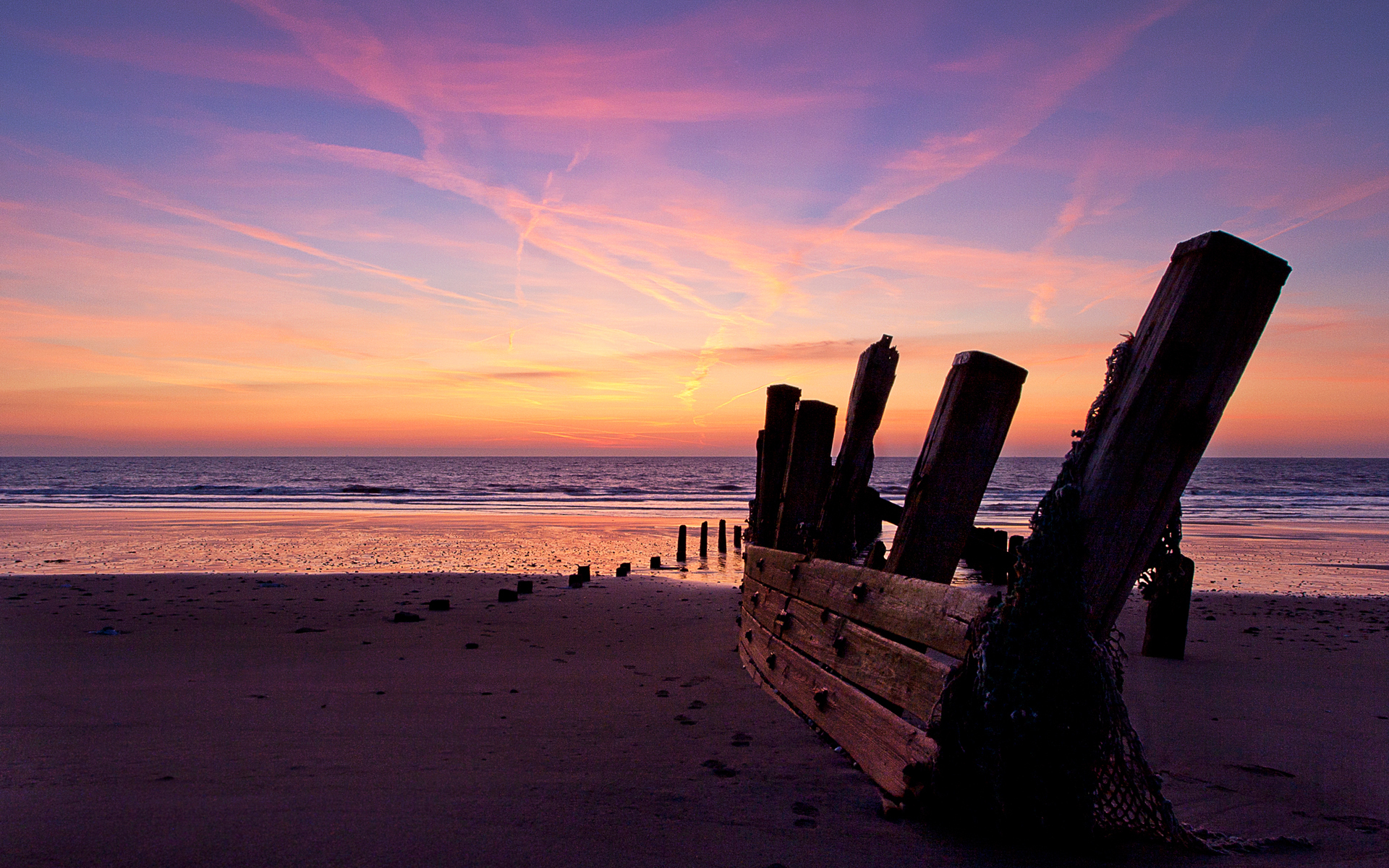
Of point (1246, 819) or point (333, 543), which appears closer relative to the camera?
point (1246, 819)

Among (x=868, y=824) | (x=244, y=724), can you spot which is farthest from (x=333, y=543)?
(x=868, y=824)

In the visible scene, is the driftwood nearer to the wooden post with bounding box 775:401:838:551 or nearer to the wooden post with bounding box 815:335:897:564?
the wooden post with bounding box 775:401:838:551

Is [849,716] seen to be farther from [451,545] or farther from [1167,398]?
[451,545]

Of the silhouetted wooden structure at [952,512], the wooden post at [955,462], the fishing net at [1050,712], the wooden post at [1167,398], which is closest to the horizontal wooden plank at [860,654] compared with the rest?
the silhouetted wooden structure at [952,512]

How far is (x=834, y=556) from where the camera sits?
5141 mm

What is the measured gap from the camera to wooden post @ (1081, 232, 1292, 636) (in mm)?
2783

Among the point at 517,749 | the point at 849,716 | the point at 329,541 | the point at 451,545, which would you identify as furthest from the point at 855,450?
the point at 329,541

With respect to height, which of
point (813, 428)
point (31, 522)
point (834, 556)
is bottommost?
point (31, 522)

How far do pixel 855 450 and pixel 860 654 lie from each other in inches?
58.1

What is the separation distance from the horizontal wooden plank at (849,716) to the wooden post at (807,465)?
0.89 m

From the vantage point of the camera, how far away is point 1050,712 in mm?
2885

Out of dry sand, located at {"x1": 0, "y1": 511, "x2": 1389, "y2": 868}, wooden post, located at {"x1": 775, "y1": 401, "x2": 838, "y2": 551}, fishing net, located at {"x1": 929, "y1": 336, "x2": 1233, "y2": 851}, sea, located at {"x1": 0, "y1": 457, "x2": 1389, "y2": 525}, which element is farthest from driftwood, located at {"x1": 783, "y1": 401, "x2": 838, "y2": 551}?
sea, located at {"x1": 0, "y1": 457, "x2": 1389, "y2": 525}

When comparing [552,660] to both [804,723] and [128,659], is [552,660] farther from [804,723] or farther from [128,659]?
[128,659]

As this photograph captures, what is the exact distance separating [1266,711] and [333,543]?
62.8 ft
